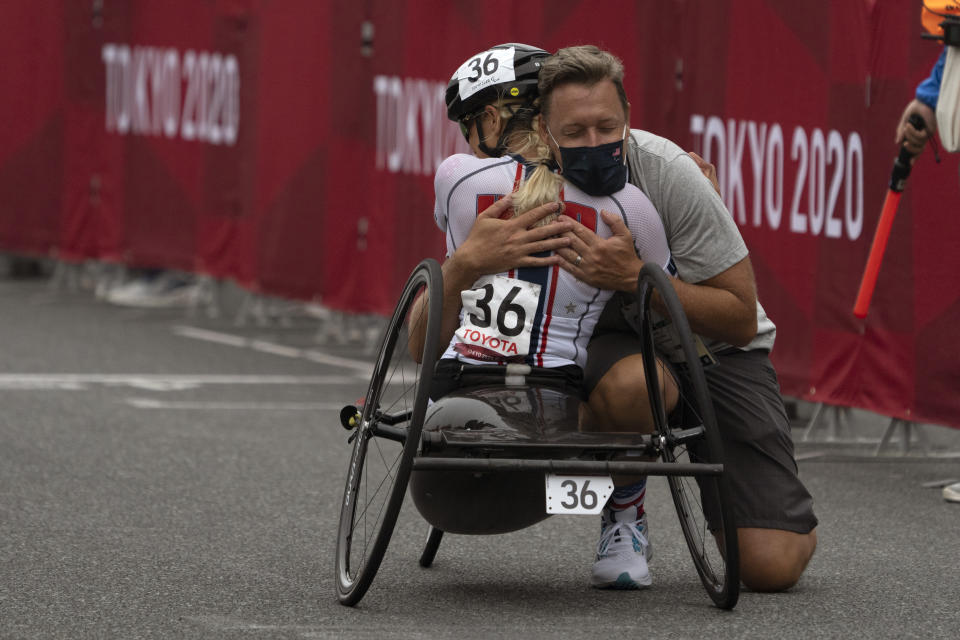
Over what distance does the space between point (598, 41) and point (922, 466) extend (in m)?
2.94

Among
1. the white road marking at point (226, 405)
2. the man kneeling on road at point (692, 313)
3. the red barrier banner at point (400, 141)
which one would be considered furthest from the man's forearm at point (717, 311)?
the white road marking at point (226, 405)

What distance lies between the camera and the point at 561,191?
4.86m

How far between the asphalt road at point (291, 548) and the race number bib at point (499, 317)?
0.69m

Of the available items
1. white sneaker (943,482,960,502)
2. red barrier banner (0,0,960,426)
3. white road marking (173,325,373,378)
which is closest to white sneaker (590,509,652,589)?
white sneaker (943,482,960,502)

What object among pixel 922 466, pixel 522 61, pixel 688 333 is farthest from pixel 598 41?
pixel 688 333

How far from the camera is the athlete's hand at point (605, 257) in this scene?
A: 4.77 meters

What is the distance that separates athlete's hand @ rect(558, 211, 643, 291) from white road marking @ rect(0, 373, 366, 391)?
542cm

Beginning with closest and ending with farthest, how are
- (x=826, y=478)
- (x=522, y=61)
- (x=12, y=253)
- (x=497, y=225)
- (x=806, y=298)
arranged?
(x=497, y=225), (x=522, y=61), (x=826, y=478), (x=806, y=298), (x=12, y=253)

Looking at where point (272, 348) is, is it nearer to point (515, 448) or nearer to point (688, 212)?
point (688, 212)

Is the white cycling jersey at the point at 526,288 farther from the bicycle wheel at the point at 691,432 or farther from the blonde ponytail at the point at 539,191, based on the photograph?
the bicycle wheel at the point at 691,432

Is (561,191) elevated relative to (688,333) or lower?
elevated

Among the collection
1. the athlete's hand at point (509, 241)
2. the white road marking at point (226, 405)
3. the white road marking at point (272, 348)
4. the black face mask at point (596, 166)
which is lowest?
the white road marking at point (272, 348)

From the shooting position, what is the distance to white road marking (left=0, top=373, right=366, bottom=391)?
9.85m

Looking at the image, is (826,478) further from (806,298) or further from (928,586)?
(928,586)
